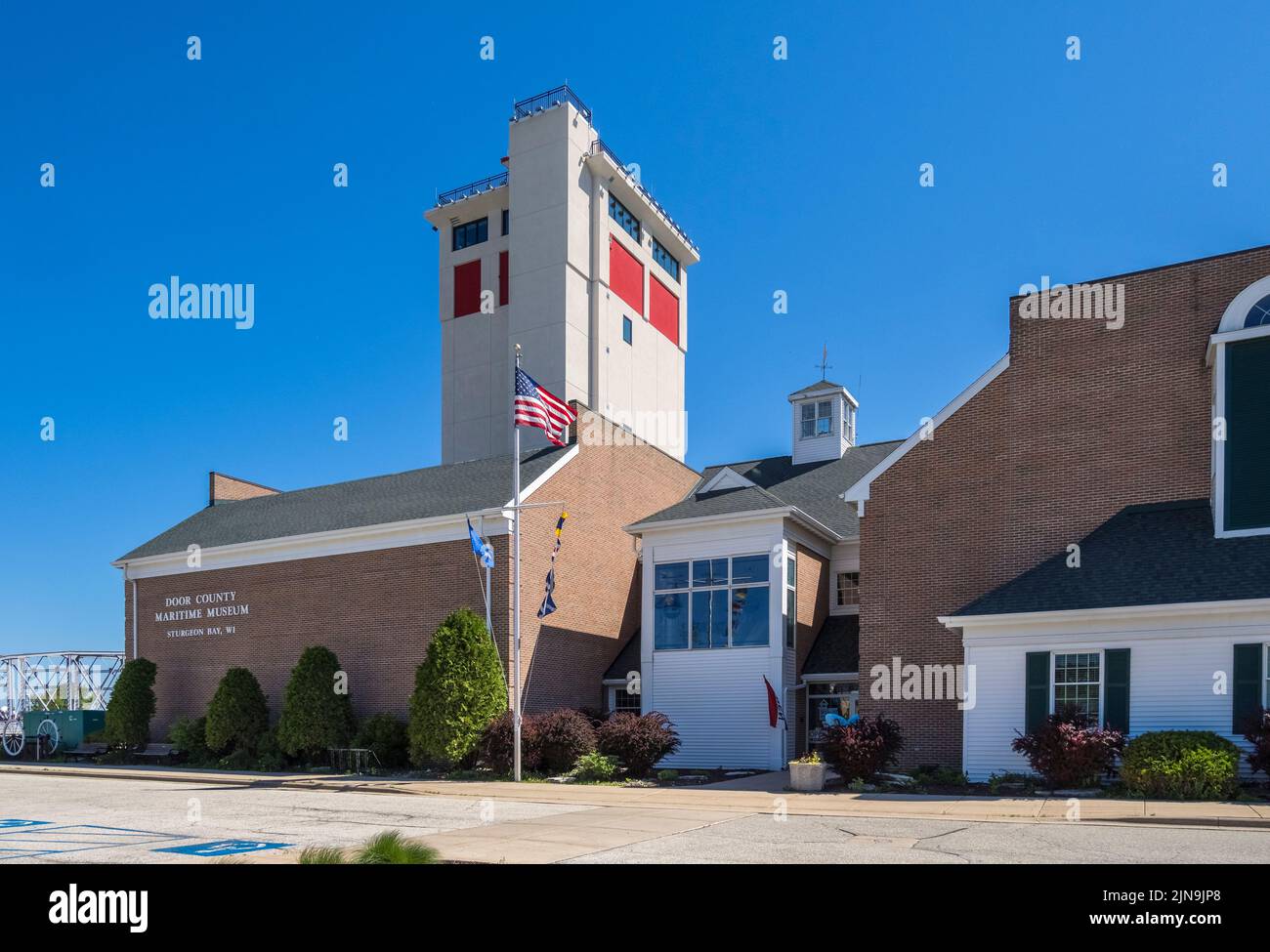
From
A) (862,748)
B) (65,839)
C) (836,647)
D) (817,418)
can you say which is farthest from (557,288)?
(65,839)

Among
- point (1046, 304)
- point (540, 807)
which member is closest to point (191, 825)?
point (540, 807)

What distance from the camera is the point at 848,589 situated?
3114 cm

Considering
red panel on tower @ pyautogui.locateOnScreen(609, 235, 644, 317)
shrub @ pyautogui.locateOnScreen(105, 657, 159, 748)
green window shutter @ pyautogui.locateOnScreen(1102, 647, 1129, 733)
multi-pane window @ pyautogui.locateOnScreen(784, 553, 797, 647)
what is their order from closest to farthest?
1. green window shutter @ pyautogui.locateOnScreen(1102, 647, 1129, 733)
2. multi-pane window @ pyautogui.locateOnScreen(784, 553, 797, 647)
3. shrub @ pyautogui.locateOnScreen(105, 657, 159, 748)
4. red panel on tower @ pyautogui.locateOnScreen(609, 235, 644, 317)

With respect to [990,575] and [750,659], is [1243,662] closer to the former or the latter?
[990,575]

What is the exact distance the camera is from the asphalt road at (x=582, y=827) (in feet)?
38.2

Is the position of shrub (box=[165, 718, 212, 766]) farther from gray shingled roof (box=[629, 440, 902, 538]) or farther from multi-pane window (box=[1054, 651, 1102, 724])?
multi-pane window (box=[1054, 651, 1102, 724])

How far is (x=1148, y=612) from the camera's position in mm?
19891

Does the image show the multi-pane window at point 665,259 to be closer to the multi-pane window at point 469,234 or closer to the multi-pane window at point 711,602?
the multi-pane window at point 469,234

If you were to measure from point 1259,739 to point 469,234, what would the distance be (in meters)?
52.3

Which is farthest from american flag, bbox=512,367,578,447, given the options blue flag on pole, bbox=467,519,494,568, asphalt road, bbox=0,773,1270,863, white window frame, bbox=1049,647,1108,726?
white window frame, bbox=1049,647,1108,726

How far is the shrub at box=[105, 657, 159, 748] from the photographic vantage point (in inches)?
1385

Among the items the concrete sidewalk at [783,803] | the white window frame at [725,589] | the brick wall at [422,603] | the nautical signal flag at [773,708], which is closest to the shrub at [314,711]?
the brick wall at [422,603]

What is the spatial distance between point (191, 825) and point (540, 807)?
5639 mm

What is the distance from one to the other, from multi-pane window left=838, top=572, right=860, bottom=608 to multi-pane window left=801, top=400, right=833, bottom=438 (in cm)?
625
